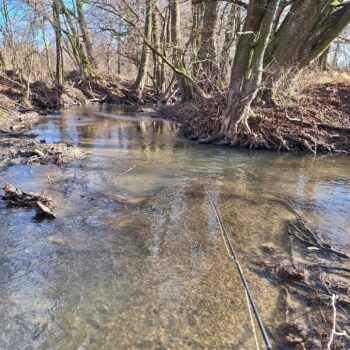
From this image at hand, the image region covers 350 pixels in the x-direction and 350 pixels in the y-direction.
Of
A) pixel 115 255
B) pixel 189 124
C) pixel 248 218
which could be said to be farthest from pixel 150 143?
pixel 115 255

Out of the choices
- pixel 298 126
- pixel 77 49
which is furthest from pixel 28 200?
pixel 77 49

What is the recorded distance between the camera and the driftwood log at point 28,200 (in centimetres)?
616

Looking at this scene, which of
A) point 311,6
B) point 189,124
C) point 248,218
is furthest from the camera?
point 189,124

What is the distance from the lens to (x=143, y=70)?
32.7 metres

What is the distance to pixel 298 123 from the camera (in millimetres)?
12273

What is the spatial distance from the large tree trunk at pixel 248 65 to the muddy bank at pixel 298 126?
1.41 feet

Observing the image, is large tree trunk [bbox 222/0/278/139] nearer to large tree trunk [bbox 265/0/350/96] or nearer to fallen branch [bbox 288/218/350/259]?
large tree trunk [bbox 265/0/350/96]

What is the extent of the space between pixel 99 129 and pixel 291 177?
9.44 metres

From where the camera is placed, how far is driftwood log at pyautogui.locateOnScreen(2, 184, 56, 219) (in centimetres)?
616

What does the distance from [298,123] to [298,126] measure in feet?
0.34

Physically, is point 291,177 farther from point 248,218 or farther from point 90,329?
point 90,329

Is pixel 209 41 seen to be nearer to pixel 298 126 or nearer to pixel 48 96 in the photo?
pixel 298 126

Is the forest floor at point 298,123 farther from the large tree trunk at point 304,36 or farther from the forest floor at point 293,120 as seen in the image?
the large tree trunk at point 304,36

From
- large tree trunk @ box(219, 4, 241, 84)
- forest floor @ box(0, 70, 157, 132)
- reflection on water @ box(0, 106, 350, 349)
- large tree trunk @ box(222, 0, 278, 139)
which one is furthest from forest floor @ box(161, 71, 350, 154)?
forest floor @ box(0, 70, 157, 132)
